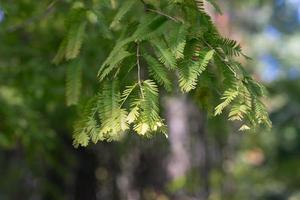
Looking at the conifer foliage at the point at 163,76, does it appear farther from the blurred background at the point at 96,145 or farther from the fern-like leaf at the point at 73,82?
the fern-like leaf at the point at 73,82

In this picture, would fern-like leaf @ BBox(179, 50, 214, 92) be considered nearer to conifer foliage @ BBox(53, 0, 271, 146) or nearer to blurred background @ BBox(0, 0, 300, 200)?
conifer foliage @ BBox(53, 0, 271, 146)

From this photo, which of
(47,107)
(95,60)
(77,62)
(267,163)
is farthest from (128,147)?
(267,163)

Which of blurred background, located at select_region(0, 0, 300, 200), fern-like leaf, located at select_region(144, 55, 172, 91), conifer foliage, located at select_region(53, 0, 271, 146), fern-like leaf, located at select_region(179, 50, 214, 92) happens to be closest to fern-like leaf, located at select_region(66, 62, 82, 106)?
blurred background, located at select_region(0, 0, 300, 200)

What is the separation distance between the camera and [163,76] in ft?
6.58

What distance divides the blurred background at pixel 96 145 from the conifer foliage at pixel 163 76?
0.24 meters

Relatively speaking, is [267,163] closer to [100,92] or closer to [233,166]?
[233,166]

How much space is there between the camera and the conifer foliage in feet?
6.25

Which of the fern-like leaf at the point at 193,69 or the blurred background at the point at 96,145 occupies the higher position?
the fern-like leaf at the point at 193,69

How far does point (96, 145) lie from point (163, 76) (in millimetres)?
6859

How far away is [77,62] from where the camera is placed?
2773mm

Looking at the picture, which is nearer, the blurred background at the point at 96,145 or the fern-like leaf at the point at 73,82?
the fern-like leaf at the point at 73,82

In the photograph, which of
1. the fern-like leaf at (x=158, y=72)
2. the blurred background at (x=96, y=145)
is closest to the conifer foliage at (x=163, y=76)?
the fern-like leaf at (x=158, y=72)

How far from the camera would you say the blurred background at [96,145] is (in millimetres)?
4770

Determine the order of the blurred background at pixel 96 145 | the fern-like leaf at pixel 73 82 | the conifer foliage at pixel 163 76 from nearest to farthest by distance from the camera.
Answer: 1. the conifer foliage at pixel 163 76
2. the fern-like leaf at pixel 73 82
3. the blurred background at pixel 96 145
